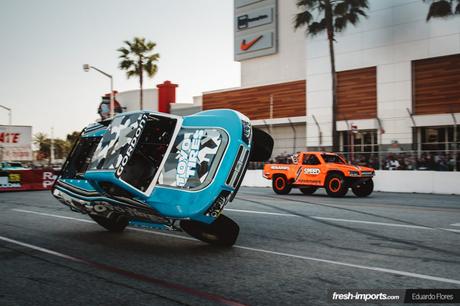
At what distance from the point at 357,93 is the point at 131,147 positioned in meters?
28.6

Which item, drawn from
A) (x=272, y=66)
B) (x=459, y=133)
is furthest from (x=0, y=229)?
(x=272, y=66)

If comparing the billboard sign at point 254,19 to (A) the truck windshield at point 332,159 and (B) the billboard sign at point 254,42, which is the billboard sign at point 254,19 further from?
(A) the truck windshield at point 332,159

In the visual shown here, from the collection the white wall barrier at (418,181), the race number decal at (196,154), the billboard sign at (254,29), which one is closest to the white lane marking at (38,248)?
the race number decal at (196,154)

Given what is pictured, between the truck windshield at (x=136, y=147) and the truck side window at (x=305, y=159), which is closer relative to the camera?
the truck windshield at (x=136, y=147)

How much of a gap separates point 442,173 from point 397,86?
40.1ft

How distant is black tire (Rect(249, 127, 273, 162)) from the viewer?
7324mm

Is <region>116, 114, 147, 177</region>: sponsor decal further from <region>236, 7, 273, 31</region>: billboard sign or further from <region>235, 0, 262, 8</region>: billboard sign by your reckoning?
<region>235, 0, 262, 8</region>: billboard sign

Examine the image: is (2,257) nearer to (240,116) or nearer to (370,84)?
(240,116)

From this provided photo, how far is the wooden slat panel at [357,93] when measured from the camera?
104 feet

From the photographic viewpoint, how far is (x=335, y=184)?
16.7 metres

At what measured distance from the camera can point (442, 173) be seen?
1945cm

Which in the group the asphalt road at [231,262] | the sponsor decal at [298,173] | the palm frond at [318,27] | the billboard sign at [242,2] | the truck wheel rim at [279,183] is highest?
the billboard sign at [242,2]

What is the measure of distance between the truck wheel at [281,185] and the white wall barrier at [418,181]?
541 centimetres

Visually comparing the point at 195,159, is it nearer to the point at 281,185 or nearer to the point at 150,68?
the point at 281,185
